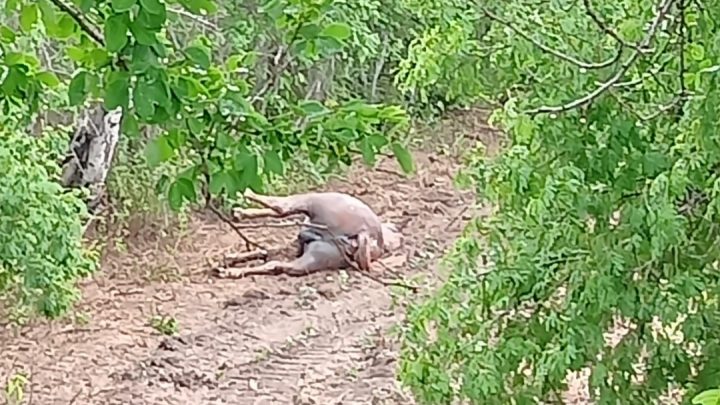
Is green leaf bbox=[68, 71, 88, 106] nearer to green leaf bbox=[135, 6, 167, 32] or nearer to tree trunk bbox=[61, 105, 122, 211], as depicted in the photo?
green leaf bbox=[135, 6, 167, 32]

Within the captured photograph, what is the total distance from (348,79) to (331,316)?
3988 millimetres

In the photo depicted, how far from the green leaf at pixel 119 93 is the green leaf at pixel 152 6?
146mm

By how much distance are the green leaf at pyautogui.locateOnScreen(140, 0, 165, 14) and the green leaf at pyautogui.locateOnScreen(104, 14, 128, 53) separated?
0.04 metres

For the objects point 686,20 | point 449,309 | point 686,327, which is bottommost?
point 449,309

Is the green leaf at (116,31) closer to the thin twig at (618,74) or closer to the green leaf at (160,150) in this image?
the green leaf at (160,150)

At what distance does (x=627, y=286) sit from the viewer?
110 inches

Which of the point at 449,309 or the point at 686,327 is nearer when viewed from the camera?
the point at 686,327

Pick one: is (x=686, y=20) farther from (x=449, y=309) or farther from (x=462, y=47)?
(x=449, y=309)

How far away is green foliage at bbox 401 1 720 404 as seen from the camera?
2.72 metres

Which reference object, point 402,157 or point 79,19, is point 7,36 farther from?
point 402,157

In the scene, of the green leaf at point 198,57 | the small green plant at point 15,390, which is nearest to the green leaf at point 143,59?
the green leaf at point 198,57

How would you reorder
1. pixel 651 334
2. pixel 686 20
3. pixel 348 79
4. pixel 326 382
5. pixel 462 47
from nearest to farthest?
pixel 686 20
pixel 651 334
pixel 462 47
pixel 326 382
pixel 348 79

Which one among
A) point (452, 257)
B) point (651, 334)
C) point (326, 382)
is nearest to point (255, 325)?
point (326, 382)

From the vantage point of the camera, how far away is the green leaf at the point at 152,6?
183cm
